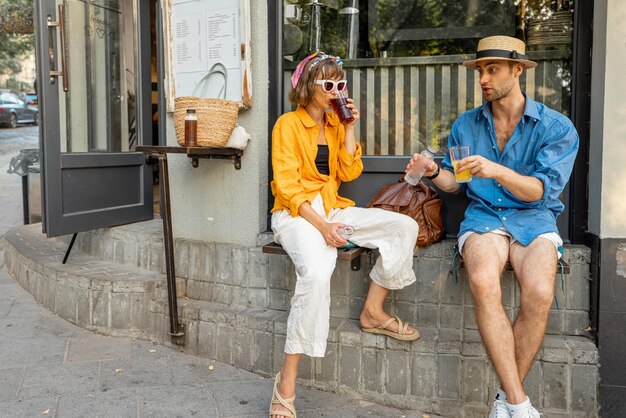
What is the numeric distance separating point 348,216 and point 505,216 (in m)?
0.81

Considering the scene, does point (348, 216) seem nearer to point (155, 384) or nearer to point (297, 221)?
point (297, 221)

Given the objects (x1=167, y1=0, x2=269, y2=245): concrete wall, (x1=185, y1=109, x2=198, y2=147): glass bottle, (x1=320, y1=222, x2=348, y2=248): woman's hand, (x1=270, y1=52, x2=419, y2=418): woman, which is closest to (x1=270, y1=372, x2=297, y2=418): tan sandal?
(x1=270, y1=52, x2=419, y2=418): woman

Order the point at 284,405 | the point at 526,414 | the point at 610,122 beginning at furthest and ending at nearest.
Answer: the point at 610,122
the point at 284,405
the point at 526,414

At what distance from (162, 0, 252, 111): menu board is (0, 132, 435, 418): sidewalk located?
5.20 feet

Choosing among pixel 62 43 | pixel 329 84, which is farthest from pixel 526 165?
pixel 62 43

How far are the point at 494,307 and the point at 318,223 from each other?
92cm

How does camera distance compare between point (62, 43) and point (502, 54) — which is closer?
point (502, 54)

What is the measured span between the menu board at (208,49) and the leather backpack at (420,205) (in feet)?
3.39

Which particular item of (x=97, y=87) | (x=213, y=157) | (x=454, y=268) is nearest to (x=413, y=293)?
(x=454, y=268)

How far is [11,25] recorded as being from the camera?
375 inches

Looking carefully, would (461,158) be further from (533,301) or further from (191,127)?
(191,127)

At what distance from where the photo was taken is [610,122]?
3352 millimetres

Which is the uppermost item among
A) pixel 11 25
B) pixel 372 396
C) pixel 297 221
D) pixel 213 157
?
pixel 11 25

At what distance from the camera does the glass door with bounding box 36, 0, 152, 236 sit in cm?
432
